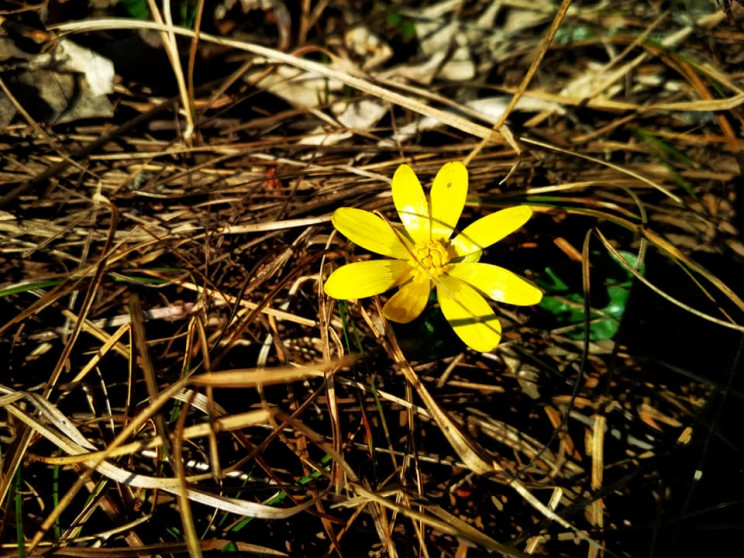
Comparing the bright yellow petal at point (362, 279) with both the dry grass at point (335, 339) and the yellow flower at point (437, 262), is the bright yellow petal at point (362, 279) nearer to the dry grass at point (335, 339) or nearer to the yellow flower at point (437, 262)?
the yellow flower at point (437, 262)

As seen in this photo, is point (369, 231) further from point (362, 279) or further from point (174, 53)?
point (174, 53)

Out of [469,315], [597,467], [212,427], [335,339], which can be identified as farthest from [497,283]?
[212,427]

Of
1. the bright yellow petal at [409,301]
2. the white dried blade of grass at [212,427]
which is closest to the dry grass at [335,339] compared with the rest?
the white dried blade of grass at [212,427]

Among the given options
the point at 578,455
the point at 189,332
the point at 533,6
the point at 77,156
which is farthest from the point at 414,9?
the point at 578,455

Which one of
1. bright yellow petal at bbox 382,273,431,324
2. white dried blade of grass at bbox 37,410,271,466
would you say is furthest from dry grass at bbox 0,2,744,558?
bright yellow petal at bbox 382,273,431,324

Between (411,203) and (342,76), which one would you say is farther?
(342,76)
